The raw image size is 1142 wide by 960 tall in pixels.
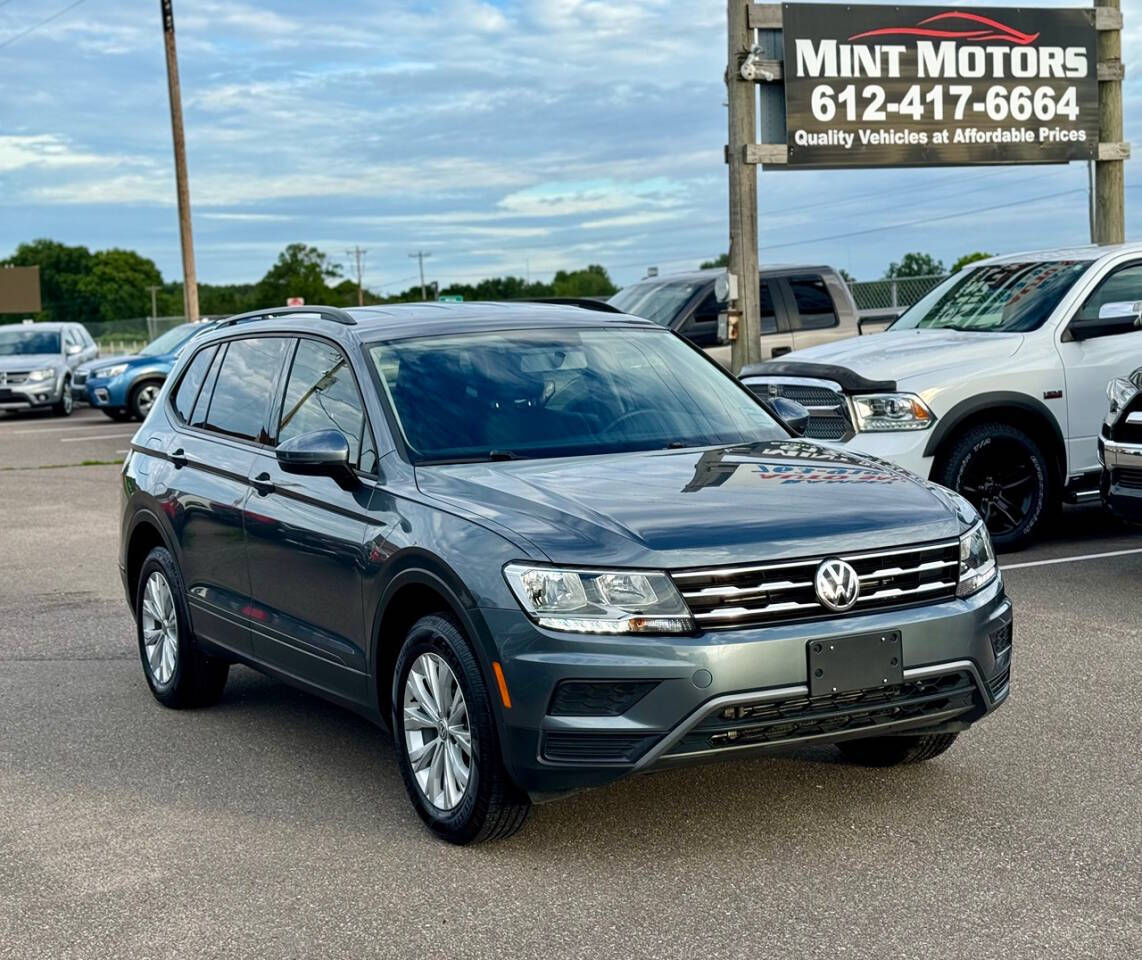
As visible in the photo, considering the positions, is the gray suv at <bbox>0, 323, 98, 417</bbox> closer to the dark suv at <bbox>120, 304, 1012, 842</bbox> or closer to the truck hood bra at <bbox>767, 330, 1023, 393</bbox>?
the truck hood bra at <bbox>767, 330, 1023, 393</bbox>

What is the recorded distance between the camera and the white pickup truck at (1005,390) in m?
10.2

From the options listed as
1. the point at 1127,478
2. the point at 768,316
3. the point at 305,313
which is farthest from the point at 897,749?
the point at 768,316

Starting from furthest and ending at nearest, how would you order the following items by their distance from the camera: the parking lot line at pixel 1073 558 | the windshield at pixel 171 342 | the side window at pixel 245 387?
1. the windshield at pixel 171 342
2. the parking lot line at pixel 1073 558
3. the side window at pixel 245 387

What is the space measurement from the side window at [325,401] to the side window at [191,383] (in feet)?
3.53

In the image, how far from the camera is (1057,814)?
203 inches

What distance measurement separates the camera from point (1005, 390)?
1030cm

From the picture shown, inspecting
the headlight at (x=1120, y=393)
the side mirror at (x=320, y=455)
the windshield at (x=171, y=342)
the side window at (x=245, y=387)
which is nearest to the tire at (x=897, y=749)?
the side mirror at (x=320, y=455)

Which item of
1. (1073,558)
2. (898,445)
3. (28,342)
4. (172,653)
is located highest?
(28,342)

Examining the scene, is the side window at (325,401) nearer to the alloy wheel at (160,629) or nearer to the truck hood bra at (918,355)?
the alloy wheel at (160,629)

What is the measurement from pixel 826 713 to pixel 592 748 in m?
0.68

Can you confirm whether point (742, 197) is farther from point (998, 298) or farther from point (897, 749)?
point (897, 749)

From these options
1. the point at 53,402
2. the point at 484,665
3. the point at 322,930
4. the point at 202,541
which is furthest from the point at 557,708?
the point at 53,402

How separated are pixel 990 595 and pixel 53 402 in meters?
27.1

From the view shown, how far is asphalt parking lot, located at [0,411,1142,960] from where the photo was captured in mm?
4289
